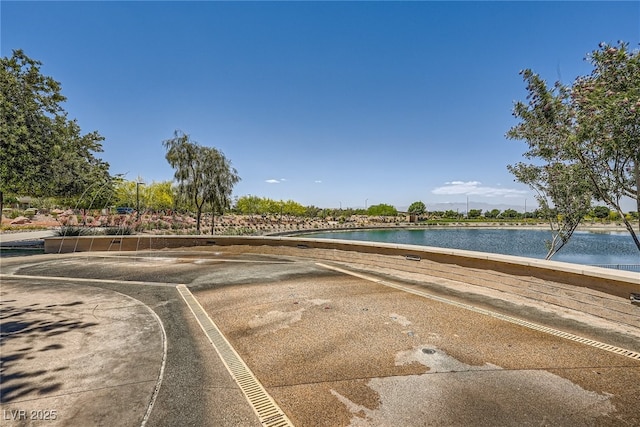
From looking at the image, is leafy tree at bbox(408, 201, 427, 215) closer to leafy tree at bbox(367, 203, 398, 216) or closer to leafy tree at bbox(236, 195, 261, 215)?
leafy tree at bbox(367, 203, 398, 216)

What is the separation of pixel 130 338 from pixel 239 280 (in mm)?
4064

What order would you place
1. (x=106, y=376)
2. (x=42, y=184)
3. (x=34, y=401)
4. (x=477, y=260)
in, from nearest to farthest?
(x=34, y=401)
(x=106, y=376)
(x=477, y=260)
(x=42, y=184)

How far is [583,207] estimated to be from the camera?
14508 millimetres

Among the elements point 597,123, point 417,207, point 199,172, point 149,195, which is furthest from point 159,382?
point 417,207

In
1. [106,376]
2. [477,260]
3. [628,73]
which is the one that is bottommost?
[106,376]

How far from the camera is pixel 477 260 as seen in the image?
7875 millimetres

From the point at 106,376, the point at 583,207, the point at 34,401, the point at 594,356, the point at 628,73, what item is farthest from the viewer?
the point at 583,207

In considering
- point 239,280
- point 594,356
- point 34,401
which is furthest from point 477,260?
point 34,401

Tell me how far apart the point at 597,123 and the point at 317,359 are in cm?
1005

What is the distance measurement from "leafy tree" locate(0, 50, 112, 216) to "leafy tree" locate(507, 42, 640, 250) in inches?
890

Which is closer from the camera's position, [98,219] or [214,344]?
[214,344]

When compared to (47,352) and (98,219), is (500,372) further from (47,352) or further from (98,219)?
(98,219)

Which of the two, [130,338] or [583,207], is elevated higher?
[583,207]

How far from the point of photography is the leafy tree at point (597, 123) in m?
8.01
